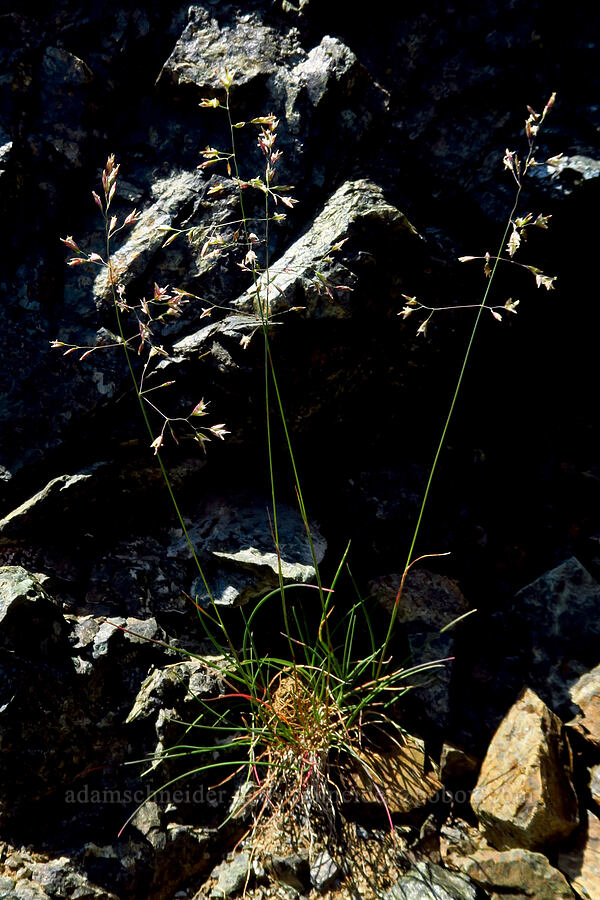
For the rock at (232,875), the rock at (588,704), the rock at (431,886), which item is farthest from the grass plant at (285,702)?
the rock at (588,704)

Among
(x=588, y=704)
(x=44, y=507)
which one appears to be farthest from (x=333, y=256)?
(x=588, y=704)

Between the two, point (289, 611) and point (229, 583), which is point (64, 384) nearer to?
point (229, 583)

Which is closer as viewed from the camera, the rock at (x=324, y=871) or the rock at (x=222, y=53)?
the rock at (x=324, y=871)

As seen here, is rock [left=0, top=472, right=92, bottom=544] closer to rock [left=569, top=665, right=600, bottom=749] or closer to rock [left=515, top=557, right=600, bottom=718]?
rock [left=515, top=557, right=600, bottom=718]

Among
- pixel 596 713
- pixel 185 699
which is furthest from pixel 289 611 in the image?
pixel 596 713

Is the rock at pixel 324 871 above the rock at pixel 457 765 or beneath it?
above

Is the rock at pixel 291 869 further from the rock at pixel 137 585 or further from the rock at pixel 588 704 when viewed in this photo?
the rock at pixel 588 704

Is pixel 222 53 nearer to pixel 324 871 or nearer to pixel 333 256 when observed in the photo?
pixel 333 256
